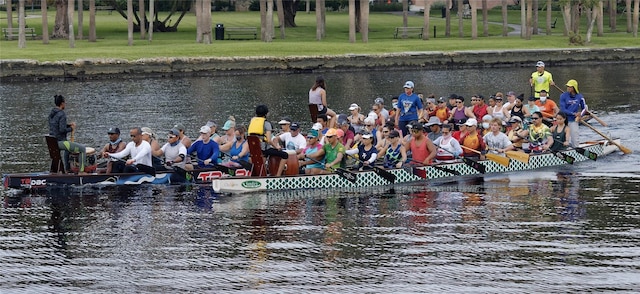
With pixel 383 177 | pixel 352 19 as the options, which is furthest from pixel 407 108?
pixel 352 19

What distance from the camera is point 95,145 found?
33969 mm

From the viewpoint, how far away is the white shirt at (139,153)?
2606cm

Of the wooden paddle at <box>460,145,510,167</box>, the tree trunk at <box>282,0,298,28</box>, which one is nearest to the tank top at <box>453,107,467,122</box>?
the wooden paddle at <box>460,145,510,167</box>

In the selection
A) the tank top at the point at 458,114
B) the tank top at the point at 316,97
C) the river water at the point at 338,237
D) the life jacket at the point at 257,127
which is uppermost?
the tank top at the point at 316,97

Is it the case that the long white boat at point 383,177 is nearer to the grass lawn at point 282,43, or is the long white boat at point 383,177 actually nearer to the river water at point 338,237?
the river water at point 338,237

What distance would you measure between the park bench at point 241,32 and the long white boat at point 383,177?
142 ft

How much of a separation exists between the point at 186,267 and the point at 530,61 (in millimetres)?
46324

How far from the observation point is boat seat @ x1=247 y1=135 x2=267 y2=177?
25333 millimetres

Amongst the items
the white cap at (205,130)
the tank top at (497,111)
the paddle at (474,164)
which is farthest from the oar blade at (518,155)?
the white cap at (205,130)

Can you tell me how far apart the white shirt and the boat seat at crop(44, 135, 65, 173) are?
130cm

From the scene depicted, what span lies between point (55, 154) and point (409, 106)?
34.0ft

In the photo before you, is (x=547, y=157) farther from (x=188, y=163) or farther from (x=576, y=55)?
(x=576, y=55)

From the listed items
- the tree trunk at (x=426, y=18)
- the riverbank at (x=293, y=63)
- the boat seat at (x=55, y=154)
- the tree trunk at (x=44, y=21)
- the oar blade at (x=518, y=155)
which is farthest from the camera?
the tree trunk at (x=426, y=18)

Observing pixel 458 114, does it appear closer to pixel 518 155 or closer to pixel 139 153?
pixel 518 155
